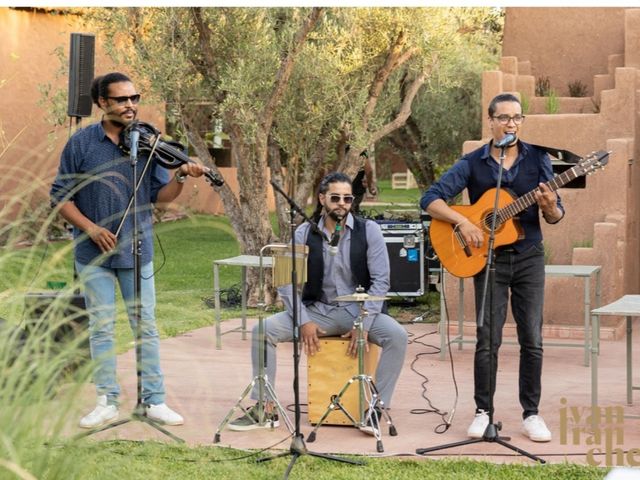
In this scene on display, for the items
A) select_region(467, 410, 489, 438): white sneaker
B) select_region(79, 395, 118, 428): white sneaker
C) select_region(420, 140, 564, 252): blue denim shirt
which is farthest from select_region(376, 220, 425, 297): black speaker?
select_region(79, 395, 118, 428): white sneaker

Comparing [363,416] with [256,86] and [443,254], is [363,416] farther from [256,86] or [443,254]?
[256,86]

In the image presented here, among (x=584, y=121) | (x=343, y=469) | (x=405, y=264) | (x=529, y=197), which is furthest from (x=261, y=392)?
(x=405, y=264)

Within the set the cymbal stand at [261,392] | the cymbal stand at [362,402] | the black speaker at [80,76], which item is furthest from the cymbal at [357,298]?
the black speaker at [80,76]

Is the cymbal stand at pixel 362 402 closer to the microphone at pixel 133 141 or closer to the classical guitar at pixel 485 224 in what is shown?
the classical guitar at pixel 485 224

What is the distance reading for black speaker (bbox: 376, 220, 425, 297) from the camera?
1199 cm

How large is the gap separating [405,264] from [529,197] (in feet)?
20.0

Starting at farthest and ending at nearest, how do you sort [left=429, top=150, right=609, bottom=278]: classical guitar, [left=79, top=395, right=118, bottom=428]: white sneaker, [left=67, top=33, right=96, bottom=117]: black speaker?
[left=67, top=33, right=96, bottom=117]: black speaker, [left=429, top=150, right=609, bottom=278]: classical guitar, [left=79, top=395, right=118, bottom=428]: white sneaker

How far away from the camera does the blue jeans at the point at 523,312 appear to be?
6137 mm

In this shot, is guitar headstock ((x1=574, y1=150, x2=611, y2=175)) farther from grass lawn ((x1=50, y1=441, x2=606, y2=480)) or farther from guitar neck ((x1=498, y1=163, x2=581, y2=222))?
grass lawn ((x1=50, y1=441, x2=606, y2=480))

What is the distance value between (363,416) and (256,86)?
571 cm

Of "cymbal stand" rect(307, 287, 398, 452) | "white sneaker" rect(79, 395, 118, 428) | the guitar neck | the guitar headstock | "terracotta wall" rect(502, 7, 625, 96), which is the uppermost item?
"terracotta wall" rect(502, 7, 625, 96)

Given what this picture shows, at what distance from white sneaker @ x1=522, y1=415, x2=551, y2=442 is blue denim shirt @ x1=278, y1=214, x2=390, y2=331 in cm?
106

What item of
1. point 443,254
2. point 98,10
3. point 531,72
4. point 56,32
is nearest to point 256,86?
point 98,10

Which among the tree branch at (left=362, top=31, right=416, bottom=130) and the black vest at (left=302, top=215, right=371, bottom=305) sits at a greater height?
the tree branch at (left=362, top=31, right=416, bottom=130)
